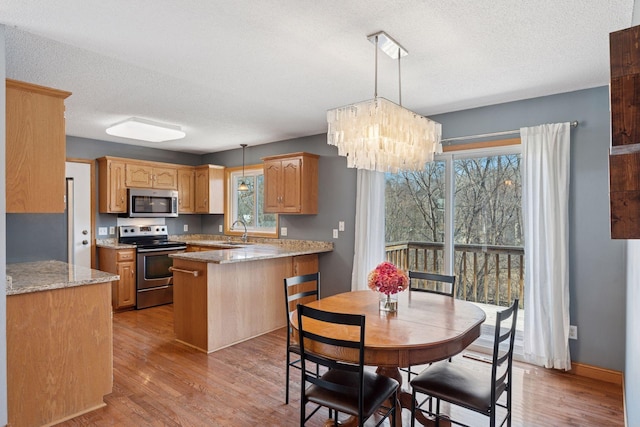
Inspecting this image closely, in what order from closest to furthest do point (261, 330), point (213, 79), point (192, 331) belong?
1. point (213, 79)
2. point (192, 331)
3. point (261, 330)

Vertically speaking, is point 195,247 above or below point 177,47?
below

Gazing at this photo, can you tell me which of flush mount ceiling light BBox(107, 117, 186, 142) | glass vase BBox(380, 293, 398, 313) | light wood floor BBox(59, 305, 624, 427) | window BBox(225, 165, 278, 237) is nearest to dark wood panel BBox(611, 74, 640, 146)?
glass vase BBox(380, 293, 398, 313)

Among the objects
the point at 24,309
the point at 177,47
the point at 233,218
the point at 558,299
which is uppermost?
the point at 177,47

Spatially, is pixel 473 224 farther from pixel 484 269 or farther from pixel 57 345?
pixel 57 345

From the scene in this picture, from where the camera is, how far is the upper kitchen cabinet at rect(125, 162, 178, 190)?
5.41 metres

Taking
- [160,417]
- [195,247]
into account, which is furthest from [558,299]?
[195,247]

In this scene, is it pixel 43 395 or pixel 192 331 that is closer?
pixel 43 395

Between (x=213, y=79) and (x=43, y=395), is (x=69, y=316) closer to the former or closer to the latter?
(x=43, y=395)

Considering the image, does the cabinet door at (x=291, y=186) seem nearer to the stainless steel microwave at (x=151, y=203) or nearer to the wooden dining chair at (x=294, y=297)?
the wooden dining chair at (x=294, y=297)

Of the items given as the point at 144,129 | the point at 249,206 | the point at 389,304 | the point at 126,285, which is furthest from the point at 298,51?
the point at 126,285

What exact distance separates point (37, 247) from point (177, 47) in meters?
3.89

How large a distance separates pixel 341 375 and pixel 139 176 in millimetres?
4726

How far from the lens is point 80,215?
16.7ft

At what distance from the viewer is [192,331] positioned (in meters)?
3.68
